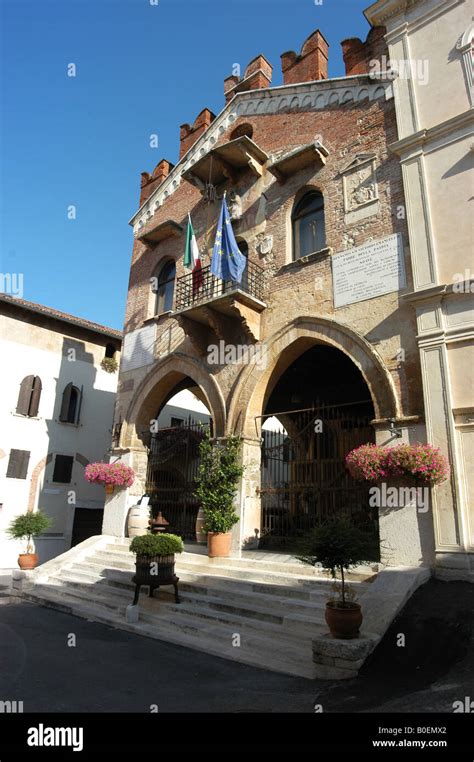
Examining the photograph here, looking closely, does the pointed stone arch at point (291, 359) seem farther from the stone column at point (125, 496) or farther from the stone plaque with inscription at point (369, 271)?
the stone column at point (125, 496)

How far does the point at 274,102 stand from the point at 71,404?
1290cm

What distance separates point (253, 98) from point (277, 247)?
5.12 meters

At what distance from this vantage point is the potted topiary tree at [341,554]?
5.68 meters

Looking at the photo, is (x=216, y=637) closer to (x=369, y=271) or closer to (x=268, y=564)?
(x=268, y=564)

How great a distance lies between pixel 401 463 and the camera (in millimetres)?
7652

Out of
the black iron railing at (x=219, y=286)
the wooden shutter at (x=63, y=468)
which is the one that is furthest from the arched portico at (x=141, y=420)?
the wooden shutter at (x=63, y=468)

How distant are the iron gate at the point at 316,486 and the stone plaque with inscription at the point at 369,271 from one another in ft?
7.65

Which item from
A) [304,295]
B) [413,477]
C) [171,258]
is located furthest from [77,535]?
[413,477]

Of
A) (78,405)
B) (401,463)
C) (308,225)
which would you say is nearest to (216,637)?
(401,463)

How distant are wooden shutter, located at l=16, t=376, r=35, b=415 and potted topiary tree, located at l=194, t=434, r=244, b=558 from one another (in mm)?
9177

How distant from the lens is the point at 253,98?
13805mm

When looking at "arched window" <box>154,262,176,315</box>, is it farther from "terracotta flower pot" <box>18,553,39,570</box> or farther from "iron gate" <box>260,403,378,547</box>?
"terracotta flower pot" <box>18,553,39,570</box>

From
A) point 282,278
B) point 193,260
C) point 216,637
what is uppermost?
point 193,260
